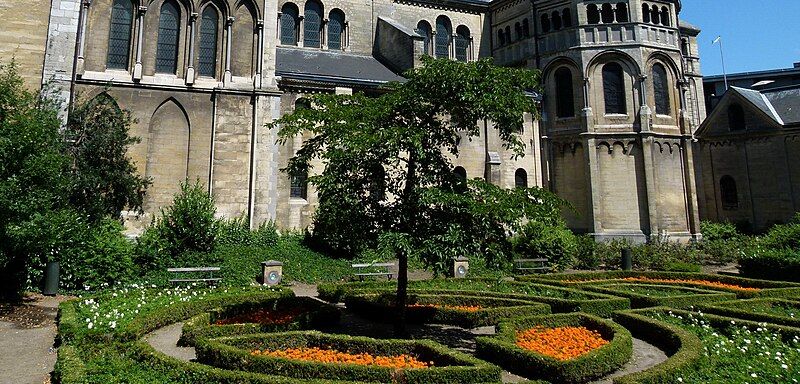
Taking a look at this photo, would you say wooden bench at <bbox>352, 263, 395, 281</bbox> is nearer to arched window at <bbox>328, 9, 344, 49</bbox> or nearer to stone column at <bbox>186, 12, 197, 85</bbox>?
stone column at <bbox>186, 12, 197, 85</bbox>

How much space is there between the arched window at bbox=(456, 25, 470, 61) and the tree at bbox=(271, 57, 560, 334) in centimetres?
2516

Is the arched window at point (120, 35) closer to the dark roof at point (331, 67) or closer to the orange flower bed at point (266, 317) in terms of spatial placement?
the dark roof at point (331, 67)

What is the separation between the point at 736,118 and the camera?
33.3 m

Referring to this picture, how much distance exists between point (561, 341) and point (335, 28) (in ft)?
84.8

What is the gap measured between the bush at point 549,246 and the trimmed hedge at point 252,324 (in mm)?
13077

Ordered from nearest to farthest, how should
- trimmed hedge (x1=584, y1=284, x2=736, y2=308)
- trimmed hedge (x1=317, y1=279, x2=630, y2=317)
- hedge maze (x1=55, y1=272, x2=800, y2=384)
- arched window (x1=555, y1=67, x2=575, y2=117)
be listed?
hedge maze (x1=55, y1=272, x2=800, y2=384) < trimmed hedge (x1=317, y1=279, x2=630, y2=317) < trimmed hedge (x1=584, y1=284, x2=736, y2=308) < arched window (x1=555, y1=67, x2=575, y2=117)

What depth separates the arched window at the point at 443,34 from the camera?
3269cm

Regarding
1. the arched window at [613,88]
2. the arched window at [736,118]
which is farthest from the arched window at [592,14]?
the arched window at [736,118]

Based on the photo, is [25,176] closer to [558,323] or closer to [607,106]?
[558,323]

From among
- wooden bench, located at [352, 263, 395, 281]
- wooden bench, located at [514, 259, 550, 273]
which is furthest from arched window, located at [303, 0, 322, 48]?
wooden bench, located at [514, 259, 550, 273]

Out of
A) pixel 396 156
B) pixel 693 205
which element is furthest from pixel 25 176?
pixel 693 205

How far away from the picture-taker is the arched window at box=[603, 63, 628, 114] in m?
28.0

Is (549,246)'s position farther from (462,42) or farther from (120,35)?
(120,35)

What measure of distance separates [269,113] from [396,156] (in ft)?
46.7
